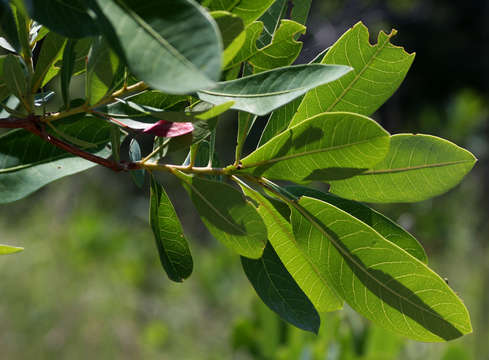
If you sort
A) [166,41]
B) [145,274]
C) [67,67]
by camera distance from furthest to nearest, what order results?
[145,274] < [67,67] < [166,41]

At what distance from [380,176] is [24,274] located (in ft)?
11.7

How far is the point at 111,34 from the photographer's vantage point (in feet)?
0.74

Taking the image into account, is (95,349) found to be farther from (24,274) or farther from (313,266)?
(313,266)

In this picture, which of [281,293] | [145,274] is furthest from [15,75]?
[145,274]

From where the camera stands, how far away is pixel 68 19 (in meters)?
0.26

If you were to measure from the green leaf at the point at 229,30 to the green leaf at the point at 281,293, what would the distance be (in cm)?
20

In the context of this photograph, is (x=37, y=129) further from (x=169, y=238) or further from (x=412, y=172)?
(x=412, y=172)

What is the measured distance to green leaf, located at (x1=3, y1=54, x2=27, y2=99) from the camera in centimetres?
30

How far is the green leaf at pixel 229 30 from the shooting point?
252 mm

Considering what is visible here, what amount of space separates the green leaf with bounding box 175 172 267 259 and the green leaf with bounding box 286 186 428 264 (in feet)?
0.23

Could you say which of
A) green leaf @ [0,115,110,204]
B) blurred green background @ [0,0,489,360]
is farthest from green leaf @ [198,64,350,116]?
blurred green background @ [0,0,489,360]

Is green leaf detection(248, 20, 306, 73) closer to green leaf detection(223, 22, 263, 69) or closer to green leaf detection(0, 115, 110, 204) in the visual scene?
green leaf detection(223, 22, 263, 69)

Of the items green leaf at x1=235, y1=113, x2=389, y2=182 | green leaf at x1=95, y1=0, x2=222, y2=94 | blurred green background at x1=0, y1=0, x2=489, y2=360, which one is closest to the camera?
green leaf at x1=95, y1=0, x2=222, y2=94

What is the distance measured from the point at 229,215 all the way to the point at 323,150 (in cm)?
7
